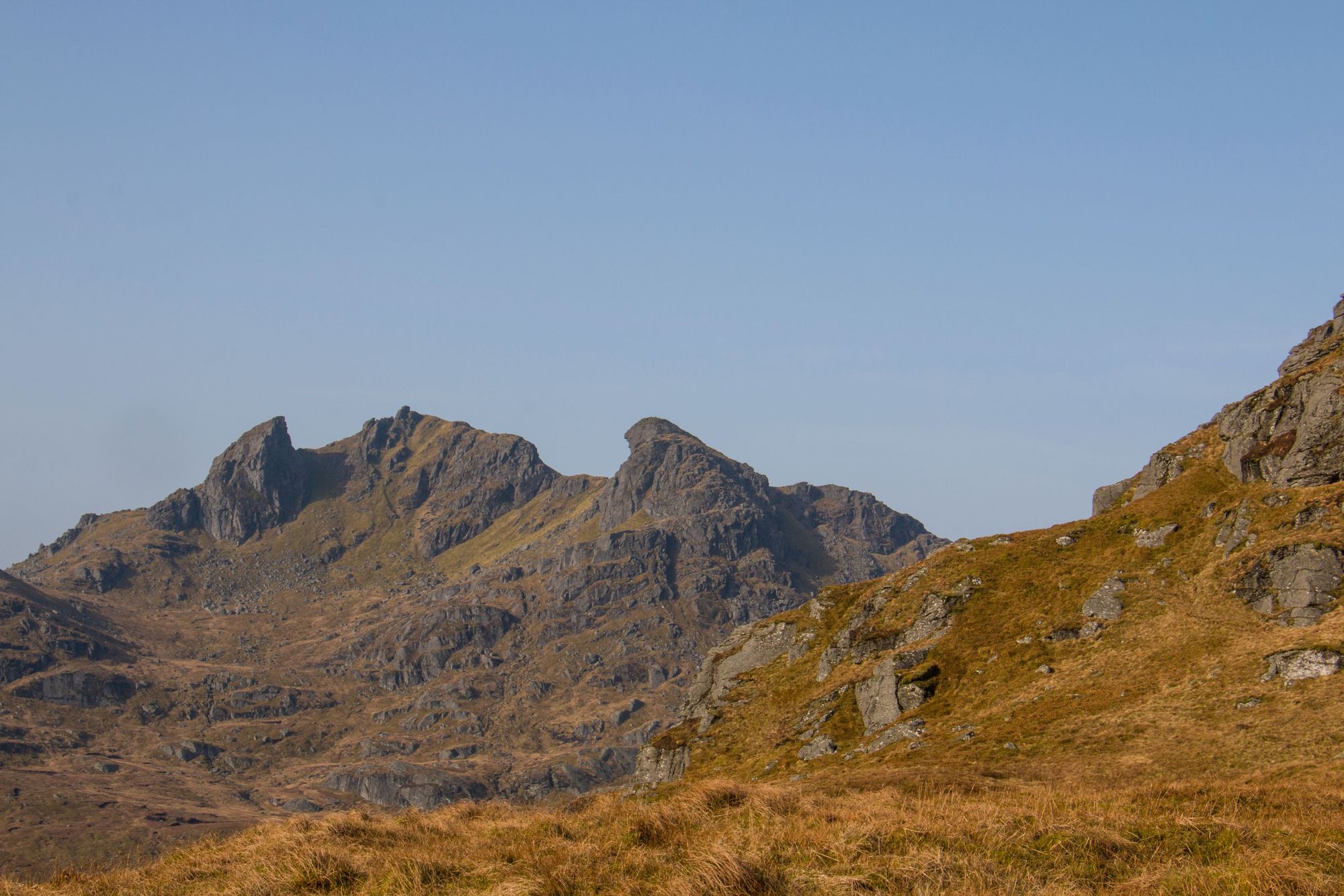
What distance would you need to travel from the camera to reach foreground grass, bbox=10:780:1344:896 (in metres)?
16.1

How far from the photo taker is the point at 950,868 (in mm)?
16453

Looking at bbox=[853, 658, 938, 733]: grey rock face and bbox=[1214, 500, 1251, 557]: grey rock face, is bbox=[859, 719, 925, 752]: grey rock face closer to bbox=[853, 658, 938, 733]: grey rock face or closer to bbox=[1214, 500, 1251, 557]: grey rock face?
bbox=[853, 658, 938, 733]: grey rock face

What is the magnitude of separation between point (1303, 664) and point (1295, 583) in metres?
10.4

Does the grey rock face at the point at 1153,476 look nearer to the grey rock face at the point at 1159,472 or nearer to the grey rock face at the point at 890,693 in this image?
the grey rock face at the point at 1159,472

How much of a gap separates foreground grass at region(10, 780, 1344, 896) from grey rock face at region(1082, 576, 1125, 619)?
150 feet

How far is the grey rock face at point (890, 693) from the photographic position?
6981 centimetres

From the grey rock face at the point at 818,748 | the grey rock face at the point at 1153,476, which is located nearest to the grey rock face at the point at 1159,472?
the grey rock face at the point at 1153,476

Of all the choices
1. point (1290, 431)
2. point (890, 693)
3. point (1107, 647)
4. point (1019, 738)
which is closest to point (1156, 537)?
point (1290, 431)

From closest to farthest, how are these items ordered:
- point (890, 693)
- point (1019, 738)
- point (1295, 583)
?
point (1019, 738), point (1295, 583), point (890, 693)

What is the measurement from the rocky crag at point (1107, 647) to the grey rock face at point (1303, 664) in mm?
104

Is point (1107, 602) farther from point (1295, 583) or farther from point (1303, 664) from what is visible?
point (1303, 664)

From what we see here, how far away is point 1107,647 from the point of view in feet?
213

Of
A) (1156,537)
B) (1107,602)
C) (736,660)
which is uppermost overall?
(1156,537)

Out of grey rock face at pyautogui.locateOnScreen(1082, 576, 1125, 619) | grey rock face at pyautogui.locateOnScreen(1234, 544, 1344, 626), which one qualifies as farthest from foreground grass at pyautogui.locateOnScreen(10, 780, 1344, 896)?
grey rock face at pyautogui.locateOnScreen(1082, 576, 1125, 619)
